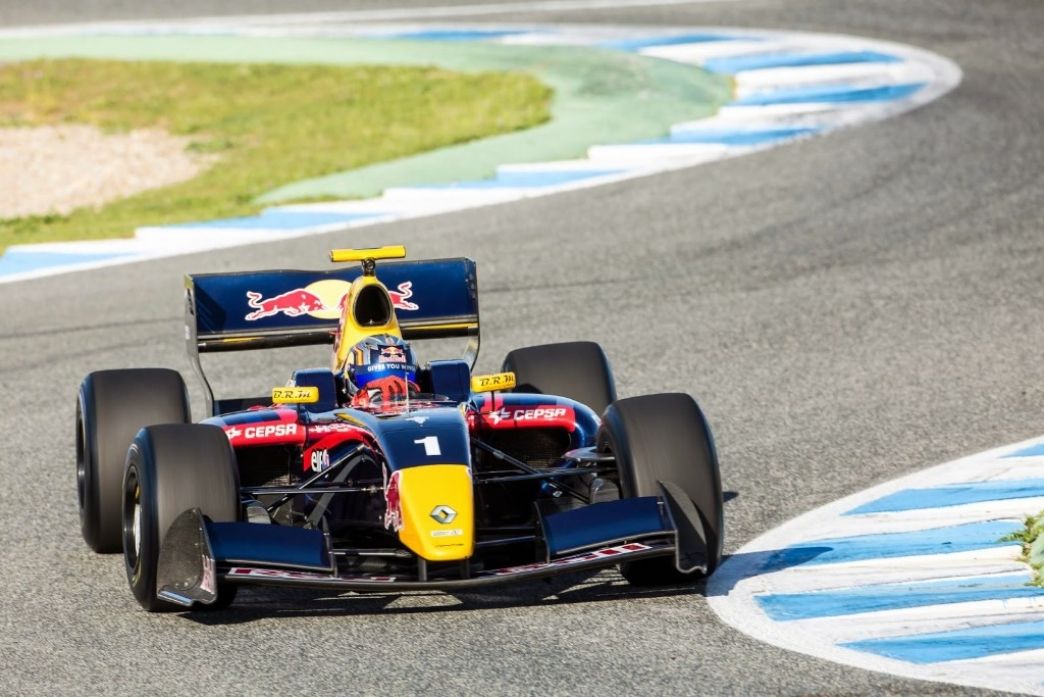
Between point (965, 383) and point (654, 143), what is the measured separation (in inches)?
249

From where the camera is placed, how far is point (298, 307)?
26.7ft

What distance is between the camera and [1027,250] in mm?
12266

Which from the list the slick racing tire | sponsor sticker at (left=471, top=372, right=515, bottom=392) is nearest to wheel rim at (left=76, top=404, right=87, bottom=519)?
sponsor sticker at (left=471, top=372, right=515, bottom=392)

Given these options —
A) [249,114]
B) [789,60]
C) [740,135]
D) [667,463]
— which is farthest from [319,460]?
[249,114]

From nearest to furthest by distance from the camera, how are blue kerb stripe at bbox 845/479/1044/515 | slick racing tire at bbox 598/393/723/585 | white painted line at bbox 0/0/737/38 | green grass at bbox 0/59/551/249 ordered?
slick racing tire at bbox 598/393/723/585
blue kerb stripe at bbox 845/479/1044/515
green grass at bbox 0/59/551/249
white painted line at bbox 0/0/737/38

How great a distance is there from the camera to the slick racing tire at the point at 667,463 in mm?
6410

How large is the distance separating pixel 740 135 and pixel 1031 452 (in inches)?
306

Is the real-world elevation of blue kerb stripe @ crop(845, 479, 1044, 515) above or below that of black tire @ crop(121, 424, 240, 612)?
below

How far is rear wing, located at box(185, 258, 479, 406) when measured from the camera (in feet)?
26.6

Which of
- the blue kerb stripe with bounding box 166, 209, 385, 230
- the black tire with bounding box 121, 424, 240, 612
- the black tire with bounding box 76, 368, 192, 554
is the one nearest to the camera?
the black tire with bounding box 121, 424, 240, 612

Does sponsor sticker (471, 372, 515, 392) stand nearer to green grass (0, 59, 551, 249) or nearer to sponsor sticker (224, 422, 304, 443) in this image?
sponsor sticker (224, 422, 304, 443)

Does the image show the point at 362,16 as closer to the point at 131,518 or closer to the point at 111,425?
the point at 111,425

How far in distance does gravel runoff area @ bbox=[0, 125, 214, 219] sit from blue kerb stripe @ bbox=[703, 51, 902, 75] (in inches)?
199

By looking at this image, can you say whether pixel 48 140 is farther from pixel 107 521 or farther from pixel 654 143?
pixel 107 521
